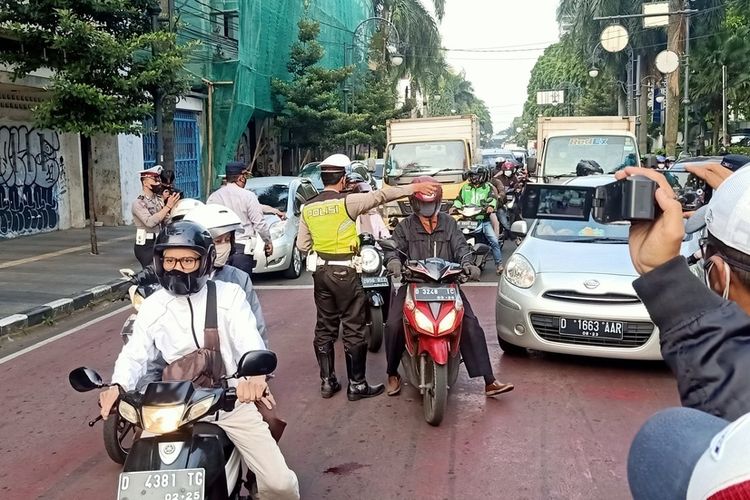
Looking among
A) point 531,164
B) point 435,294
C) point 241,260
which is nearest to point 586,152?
point 531,164

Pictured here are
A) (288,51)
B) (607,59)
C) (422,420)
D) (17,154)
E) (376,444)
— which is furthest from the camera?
(607,59)

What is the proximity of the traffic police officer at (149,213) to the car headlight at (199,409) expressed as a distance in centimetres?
510

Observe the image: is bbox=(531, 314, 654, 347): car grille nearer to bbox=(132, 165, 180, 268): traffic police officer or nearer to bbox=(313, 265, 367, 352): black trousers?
bbox=(313, 265, 367, 352): black trousers

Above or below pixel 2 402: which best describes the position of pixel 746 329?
above

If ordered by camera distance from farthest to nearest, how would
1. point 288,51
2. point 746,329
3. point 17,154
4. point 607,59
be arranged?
point 607,59
point 288,51
point 17,154
point 746,329

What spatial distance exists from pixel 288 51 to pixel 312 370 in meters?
23.2

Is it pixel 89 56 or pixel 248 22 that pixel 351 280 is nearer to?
pixel 89 56

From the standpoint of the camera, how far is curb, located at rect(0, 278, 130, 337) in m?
8.38

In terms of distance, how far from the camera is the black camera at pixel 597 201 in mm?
1672

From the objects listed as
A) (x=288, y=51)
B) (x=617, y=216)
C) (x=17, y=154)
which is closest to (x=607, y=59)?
(x=288, y=51)

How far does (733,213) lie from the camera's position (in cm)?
147

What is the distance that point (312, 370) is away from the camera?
21.6 ft

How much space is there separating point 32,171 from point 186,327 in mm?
A: 14291

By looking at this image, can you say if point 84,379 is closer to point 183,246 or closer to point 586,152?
point 183,246
